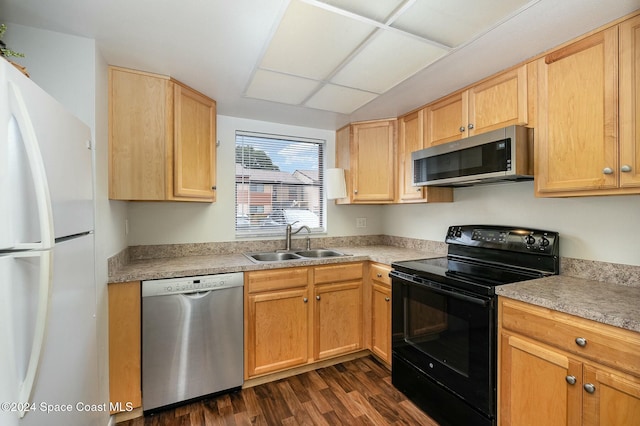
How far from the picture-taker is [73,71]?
1.49m

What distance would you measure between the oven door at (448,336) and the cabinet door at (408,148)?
785 millimetres

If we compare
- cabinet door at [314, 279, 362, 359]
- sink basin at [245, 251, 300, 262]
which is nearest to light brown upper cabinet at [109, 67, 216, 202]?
sink basin at [245, 251, 300, 262]

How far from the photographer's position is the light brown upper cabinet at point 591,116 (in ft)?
4.21

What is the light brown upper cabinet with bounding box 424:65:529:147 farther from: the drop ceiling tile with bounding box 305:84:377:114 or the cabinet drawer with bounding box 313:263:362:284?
the cabinet drawer with bounding box 313:263:362:284

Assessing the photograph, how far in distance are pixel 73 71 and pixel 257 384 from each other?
2.32 m

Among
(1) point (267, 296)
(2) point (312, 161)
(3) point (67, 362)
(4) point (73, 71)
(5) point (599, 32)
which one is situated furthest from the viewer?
(2) point (312, 161)

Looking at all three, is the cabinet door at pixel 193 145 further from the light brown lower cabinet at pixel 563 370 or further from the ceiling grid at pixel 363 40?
the light brown lower cabinet at pixel 563 370

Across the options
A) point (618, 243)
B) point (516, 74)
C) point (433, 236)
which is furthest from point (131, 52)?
point (618, 243)

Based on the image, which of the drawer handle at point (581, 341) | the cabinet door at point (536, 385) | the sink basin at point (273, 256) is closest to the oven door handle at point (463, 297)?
the cabinet door at point (536, 385)

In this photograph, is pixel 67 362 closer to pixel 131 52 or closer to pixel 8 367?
pixel 8 367

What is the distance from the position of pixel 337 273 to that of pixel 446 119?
1491 mm

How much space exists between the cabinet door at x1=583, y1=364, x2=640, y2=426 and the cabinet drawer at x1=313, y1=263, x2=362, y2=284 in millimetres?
1519

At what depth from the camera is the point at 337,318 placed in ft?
7.89

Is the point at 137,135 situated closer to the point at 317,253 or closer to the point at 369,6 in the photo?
the point at 369,6
